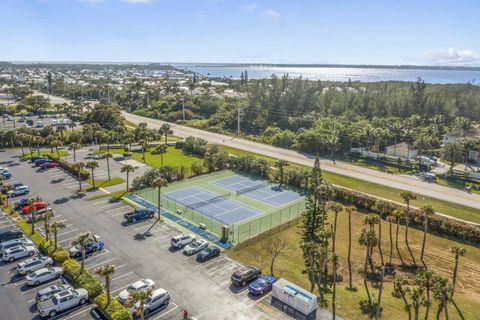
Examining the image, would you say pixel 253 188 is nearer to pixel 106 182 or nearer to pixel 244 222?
pixel 244 222

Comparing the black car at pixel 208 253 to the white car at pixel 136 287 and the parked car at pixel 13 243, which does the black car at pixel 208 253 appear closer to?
the white car at pixel 136 287

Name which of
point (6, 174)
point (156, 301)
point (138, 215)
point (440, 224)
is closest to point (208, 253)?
point (156, 301)

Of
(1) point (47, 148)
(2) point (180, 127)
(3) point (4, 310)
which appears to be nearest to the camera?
(3) point (4, 310)

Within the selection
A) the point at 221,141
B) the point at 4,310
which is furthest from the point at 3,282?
the point at 221,141

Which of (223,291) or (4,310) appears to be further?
(223,291)


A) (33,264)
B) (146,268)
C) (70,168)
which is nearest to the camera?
(33,264)

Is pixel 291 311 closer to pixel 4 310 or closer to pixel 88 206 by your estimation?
pixel 4 310
